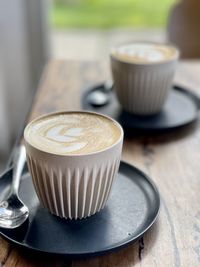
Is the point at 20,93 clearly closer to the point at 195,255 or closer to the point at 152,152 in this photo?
the point at 152,152

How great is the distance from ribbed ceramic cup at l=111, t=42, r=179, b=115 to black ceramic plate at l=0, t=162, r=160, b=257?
0.77ft

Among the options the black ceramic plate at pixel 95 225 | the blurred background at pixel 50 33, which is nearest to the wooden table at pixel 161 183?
the black ceramic plate at pixel 95 225

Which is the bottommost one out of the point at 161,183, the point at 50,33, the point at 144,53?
the point at 50,33

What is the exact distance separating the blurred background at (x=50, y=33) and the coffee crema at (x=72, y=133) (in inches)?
44.3

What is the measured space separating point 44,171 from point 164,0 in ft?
5.29

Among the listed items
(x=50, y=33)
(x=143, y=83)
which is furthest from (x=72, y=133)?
(x=50, y=33)

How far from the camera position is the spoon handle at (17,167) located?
0.60m

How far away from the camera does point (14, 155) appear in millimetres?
710

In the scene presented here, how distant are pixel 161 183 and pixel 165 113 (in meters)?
0.24

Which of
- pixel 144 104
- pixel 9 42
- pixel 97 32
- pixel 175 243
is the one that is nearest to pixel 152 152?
pixel 144 104

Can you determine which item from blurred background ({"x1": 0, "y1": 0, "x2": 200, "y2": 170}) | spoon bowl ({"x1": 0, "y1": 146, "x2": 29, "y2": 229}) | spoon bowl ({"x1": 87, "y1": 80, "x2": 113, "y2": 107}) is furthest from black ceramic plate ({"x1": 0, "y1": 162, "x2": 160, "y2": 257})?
blurred background ({"x1": 0, "y1": 0, "x2": 200, "y2": 170})

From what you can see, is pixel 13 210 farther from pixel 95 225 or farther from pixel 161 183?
pixel 161 183

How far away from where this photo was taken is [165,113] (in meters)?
0.85

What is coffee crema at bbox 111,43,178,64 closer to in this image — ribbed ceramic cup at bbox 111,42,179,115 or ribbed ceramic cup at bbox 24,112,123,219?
ribbed ceramic cup at bbox 111,42,179,115
